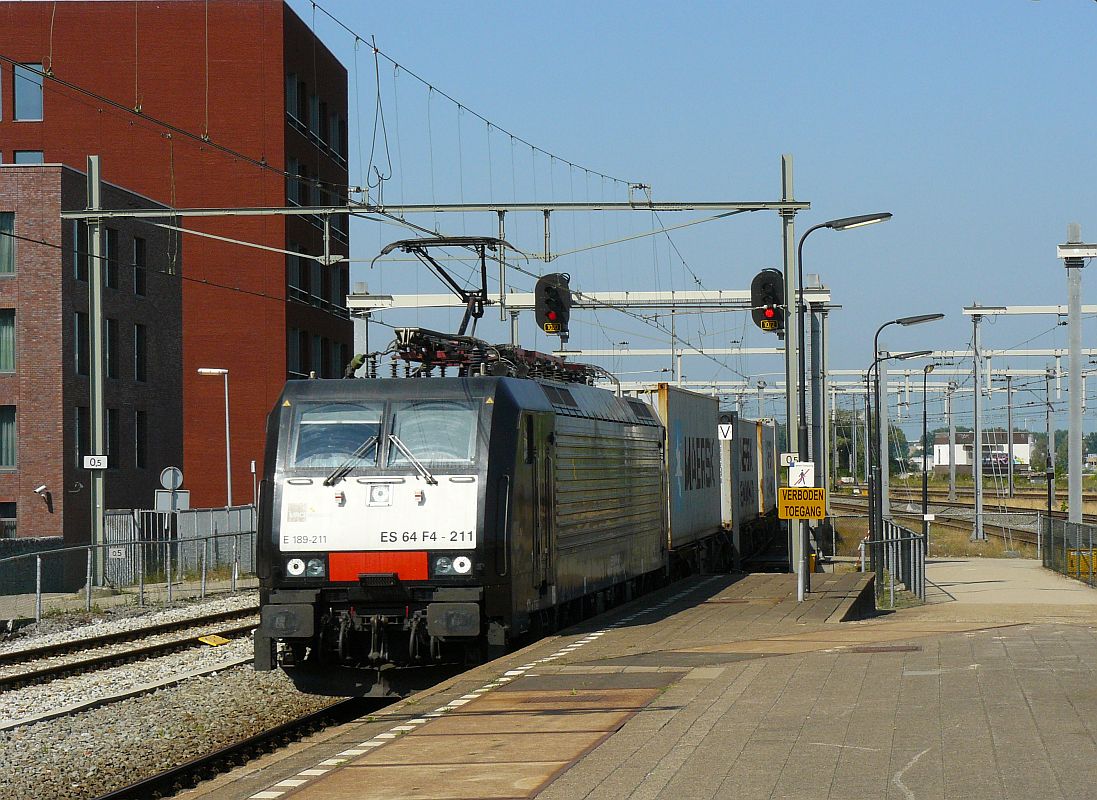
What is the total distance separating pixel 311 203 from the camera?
2290 inches

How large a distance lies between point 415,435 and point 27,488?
30115 millimetres

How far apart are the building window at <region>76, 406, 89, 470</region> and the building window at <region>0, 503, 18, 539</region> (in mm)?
2120

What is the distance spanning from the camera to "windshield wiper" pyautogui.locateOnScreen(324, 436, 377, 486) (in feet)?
48.6

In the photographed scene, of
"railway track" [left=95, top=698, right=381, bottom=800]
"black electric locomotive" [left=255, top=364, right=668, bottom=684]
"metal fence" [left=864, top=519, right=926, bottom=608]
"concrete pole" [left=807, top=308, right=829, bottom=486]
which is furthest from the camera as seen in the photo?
"concrete pole" [left=807, top=308, right=829, bottom=486]

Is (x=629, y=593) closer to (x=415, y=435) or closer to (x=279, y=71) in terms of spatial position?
(x=415, y=435)

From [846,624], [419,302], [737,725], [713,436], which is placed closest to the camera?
[737,725]

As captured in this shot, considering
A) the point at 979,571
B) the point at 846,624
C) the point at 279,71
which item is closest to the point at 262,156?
the point at 279,71

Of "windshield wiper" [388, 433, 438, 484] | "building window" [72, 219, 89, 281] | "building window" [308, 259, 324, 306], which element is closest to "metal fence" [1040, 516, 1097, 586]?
"windshield wiper" [388, 433, 438, 484]

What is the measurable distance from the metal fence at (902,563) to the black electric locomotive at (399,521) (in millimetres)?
14898

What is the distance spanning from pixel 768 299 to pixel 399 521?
11665 mm

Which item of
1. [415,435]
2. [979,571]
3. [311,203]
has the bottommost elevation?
[979,571]

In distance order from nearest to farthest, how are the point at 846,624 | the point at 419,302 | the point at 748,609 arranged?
the point at 846,624
the point at 748,609
the point at 419,302

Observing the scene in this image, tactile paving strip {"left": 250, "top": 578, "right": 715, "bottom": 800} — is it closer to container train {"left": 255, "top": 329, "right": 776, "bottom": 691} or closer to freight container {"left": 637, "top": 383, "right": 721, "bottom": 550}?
container train {"left": 255, "top": 329, "right": 776, "bottom": 691}

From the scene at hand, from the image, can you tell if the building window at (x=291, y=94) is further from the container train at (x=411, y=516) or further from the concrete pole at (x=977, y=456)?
the container train at (x=411, y=516)
